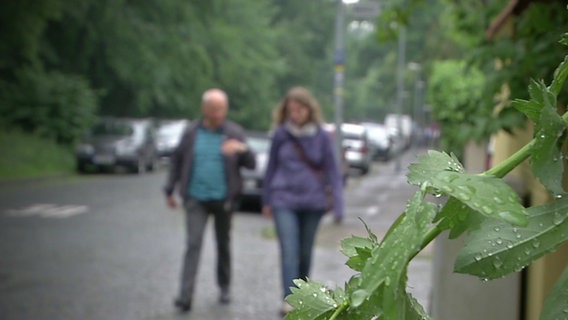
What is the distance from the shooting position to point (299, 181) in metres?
6.73

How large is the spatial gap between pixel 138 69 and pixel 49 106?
4.74 m

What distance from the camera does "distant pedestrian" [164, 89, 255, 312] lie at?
735 cm

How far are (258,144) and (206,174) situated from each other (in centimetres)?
1116

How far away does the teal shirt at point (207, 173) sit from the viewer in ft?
24.1

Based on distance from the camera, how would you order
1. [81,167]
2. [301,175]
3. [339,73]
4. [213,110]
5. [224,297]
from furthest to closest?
[81,167] → [339,73] → [224,297] → [213,110] → [301,175]

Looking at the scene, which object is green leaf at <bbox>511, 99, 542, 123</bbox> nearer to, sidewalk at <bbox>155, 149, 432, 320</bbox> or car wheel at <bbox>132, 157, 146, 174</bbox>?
sidewalk at <bbox>155, 149, 432, 320</bbox>

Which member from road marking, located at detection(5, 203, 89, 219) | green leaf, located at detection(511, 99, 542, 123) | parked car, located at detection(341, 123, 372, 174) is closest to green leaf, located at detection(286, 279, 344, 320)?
green leaf, located at detection(511, 99, 542, 123)

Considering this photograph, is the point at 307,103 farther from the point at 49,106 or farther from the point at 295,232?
the point at 49,106

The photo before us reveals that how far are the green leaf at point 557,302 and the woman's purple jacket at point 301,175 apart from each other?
576cm

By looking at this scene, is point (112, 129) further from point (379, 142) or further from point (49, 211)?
point (379, 142)

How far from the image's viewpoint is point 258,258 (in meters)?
10.9

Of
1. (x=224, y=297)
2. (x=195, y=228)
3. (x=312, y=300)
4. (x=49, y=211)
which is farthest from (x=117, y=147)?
(x=312, y=300)

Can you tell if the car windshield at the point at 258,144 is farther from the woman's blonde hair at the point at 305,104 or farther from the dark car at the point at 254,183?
the woman's blonde hair at the point at 305,104

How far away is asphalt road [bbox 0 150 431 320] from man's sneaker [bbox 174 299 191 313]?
0.20ft
